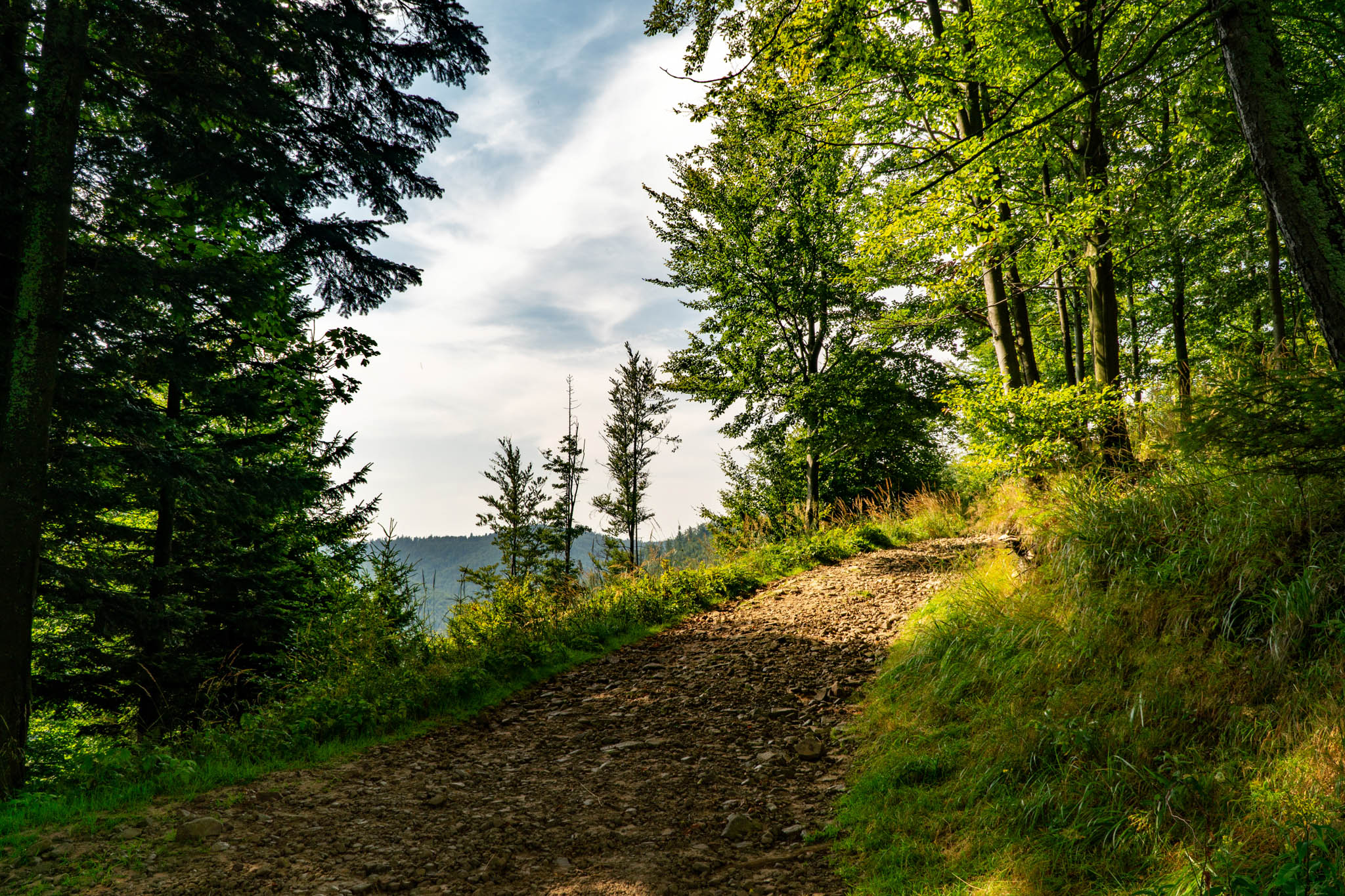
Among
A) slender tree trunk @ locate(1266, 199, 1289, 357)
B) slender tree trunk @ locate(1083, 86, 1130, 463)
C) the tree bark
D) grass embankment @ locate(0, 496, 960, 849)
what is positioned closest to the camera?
grass embankment @ locate(0, 496, 960, 849)

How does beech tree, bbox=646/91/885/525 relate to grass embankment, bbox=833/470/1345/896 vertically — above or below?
above

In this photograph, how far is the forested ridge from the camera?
3.00 m

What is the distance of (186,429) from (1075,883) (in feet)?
31.7

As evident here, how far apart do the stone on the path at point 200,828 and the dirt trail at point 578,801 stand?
2 cm

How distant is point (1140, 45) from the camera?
7172 millimetres

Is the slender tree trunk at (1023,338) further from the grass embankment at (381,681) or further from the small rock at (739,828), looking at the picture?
the small rock at (739,828)

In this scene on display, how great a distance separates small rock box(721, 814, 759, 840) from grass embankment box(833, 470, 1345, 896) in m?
0.57

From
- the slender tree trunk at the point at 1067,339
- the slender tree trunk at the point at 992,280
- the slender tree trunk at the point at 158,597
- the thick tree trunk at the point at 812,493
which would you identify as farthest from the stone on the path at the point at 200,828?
the slender tree trunk at the point at 1067,339

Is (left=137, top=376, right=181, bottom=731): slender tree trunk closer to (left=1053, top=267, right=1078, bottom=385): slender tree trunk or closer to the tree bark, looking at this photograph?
the tree bark

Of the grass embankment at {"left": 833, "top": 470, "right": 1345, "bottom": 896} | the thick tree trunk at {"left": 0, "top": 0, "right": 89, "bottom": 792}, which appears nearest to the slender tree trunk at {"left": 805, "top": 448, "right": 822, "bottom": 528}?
the grass embankment at {"left": 833, "top": 470, "right": 1345, "bottom": 896}

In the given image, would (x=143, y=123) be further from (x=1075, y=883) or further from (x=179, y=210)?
(x=1075, y=883)

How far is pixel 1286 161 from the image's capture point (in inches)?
140

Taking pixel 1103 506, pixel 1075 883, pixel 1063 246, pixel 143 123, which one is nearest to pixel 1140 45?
pixel 1063 246

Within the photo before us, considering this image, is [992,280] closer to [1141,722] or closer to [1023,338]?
[1023,338]
